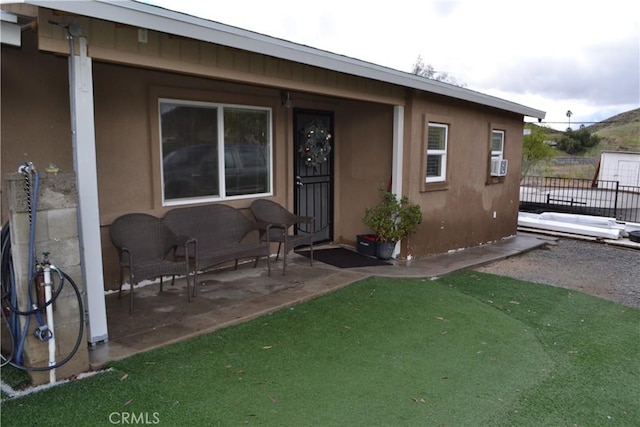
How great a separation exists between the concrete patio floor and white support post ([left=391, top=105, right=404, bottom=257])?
1099 millimetres

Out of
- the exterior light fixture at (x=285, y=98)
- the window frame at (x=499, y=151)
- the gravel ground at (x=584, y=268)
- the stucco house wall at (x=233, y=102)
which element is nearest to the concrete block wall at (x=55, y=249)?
the stucco house wall at (x=233, y=102)

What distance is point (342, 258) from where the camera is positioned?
21.3ft

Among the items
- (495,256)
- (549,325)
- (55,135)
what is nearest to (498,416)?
(549,325)

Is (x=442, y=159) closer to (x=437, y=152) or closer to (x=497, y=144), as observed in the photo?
(x=437, y=152)

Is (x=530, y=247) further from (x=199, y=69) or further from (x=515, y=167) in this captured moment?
(x=199, y=69)

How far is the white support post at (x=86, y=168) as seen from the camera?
3188 millimetres

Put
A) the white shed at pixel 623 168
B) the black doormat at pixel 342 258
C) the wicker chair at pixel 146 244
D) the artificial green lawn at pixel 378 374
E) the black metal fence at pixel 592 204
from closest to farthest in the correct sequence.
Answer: the artificial green lawn at pixel 378 374
the wicker chair at pixel 146 244
the black doormat at pixel 342 258
the black metal fence at pixel 592 204
the white shed at pixel 623 168

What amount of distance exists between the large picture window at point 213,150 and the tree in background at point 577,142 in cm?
3685

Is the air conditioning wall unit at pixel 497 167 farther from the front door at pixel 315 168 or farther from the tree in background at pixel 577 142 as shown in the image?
the tree in background at pixel 577 142

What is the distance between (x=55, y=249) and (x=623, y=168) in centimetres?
2010

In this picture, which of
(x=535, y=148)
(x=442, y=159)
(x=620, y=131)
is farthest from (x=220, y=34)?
(x=620, y=131)

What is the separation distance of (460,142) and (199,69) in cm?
503

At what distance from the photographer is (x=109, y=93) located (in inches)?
179

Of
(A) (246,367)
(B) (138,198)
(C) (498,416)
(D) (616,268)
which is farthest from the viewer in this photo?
(D) (616,268)
